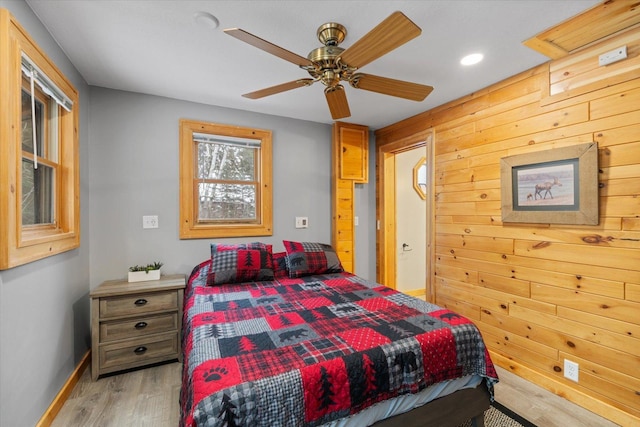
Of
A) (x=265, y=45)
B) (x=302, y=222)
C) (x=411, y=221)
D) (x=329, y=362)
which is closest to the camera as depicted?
(x=329, y=362)

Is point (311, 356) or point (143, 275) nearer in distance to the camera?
point (311, 356)

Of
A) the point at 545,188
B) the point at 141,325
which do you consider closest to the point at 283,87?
the point at 545,188

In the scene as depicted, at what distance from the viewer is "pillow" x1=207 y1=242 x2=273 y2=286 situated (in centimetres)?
244

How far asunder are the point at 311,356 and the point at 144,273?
2033mm

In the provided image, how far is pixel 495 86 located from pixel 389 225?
199cm

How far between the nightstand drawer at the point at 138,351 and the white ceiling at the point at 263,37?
2203 millimetres

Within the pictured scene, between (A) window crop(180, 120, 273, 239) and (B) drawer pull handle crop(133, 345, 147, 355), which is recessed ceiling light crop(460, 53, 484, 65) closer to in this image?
(A) window crop(180, 120, 273, 239)

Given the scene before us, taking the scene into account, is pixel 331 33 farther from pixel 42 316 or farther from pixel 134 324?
pixel 134 324

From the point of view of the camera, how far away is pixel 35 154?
179cm

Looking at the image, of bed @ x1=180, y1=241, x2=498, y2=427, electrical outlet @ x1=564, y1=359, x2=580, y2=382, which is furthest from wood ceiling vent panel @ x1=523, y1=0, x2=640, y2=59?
electrical outlet @ x1=564, y1=359, x2=580, y2=382

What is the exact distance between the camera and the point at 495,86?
250 centimetres

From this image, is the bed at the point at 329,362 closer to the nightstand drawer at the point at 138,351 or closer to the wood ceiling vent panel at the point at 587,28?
the nightstand drawer at the point at 138,351

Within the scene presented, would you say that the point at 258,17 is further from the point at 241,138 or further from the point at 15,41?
the point at 241,138

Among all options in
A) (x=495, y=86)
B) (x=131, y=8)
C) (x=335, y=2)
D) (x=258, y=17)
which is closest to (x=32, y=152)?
(x=131, y=8)
